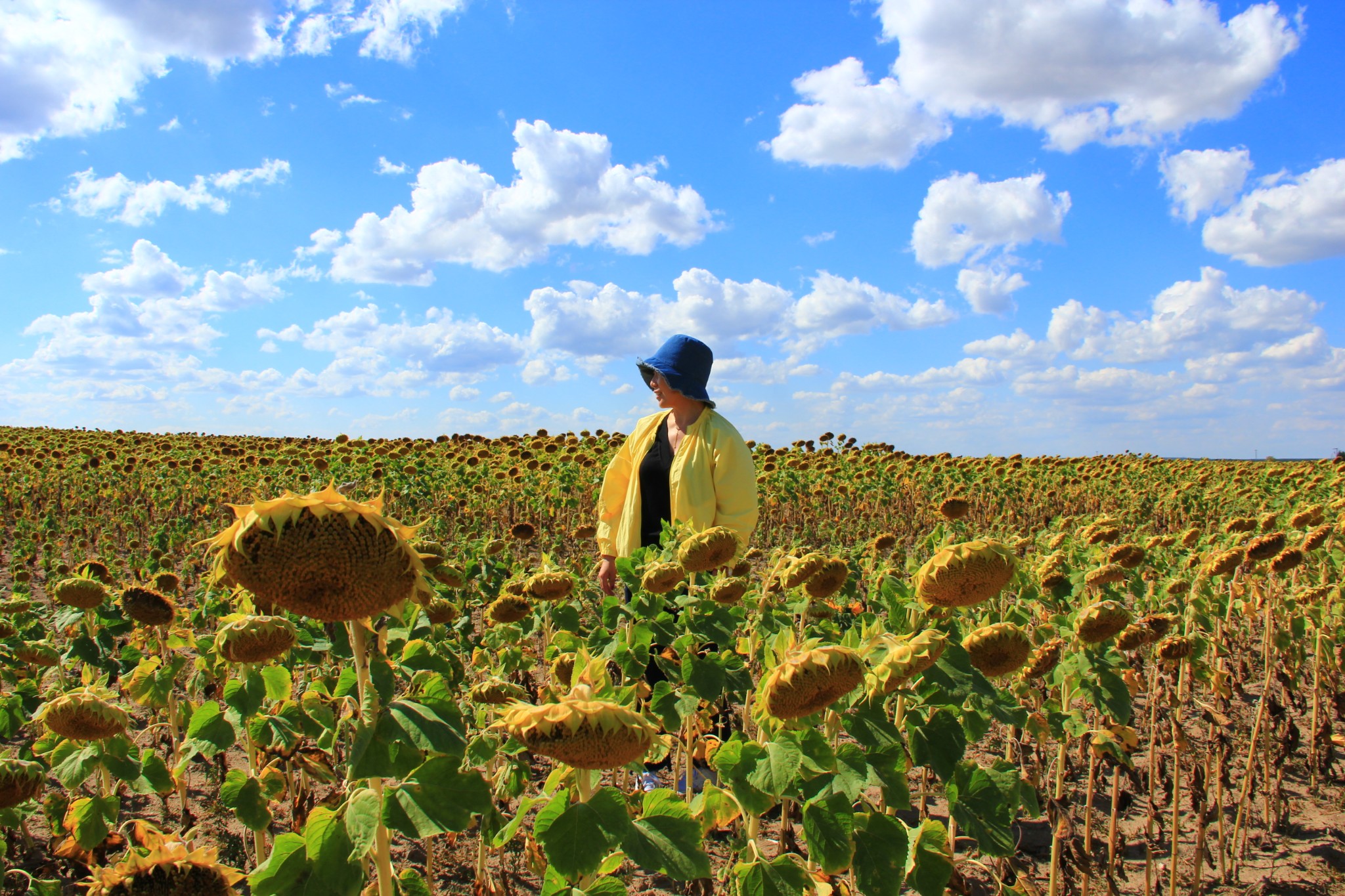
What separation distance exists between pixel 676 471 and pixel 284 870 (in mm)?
3104

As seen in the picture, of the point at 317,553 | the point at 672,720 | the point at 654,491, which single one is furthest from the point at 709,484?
the point at 317,553

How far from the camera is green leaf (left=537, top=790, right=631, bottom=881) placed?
1.35m

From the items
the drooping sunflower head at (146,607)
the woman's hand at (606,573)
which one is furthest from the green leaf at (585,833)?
the woman's hand at (606,573)

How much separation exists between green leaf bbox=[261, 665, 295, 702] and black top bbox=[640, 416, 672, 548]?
2699 mm

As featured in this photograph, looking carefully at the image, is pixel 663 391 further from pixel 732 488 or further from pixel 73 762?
pixel 73 762

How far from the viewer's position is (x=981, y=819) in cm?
187

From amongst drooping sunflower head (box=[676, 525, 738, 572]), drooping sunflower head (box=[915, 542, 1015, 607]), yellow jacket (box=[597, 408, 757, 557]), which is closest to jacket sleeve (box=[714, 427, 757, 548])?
yellow jacket (box=[597, 408, 757, 557])

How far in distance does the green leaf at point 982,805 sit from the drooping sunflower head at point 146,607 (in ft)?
9.55

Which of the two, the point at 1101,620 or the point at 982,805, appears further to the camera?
the point at 1101,620

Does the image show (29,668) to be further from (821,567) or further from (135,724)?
(821,567)

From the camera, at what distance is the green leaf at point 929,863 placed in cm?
173

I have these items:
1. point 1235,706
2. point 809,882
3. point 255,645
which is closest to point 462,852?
point 255,645

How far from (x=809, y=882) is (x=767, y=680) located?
43 centimetres

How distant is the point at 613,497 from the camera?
4859mm
